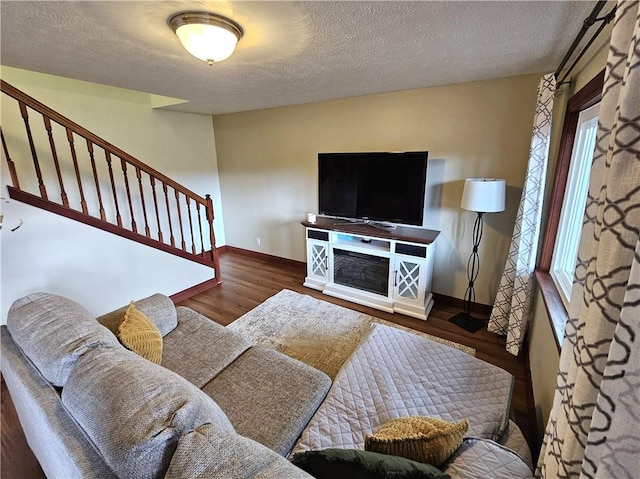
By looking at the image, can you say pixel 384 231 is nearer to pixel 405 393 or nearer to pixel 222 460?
pixel 405 393

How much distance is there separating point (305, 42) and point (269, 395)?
1972 millimetres

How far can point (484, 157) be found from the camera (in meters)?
2.76

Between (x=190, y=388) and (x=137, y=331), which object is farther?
(x=137, y=331)

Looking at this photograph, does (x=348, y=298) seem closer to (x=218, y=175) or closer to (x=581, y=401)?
(x=581, y=401)

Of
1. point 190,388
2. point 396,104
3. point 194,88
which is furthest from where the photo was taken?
point 396,104

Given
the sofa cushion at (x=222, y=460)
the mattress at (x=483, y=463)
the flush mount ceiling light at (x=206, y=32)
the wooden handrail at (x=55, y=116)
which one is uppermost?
the flush mount ceiling light at (x=206, y=32)

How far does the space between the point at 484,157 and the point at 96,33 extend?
3034 mm

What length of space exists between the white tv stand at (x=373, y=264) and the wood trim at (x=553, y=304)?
911mm

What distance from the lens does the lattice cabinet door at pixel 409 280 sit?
288cm

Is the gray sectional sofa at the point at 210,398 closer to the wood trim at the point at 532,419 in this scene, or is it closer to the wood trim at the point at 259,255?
the wood trim at the point at 532,419

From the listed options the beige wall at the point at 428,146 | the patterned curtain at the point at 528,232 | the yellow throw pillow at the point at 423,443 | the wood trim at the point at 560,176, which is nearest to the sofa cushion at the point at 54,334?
the yellow throw pillow at the point at 423,443

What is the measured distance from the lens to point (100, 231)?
2.61 m

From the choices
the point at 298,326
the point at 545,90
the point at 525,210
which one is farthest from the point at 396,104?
the point at 298,326

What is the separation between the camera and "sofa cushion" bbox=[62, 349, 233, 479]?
0.76 meters
